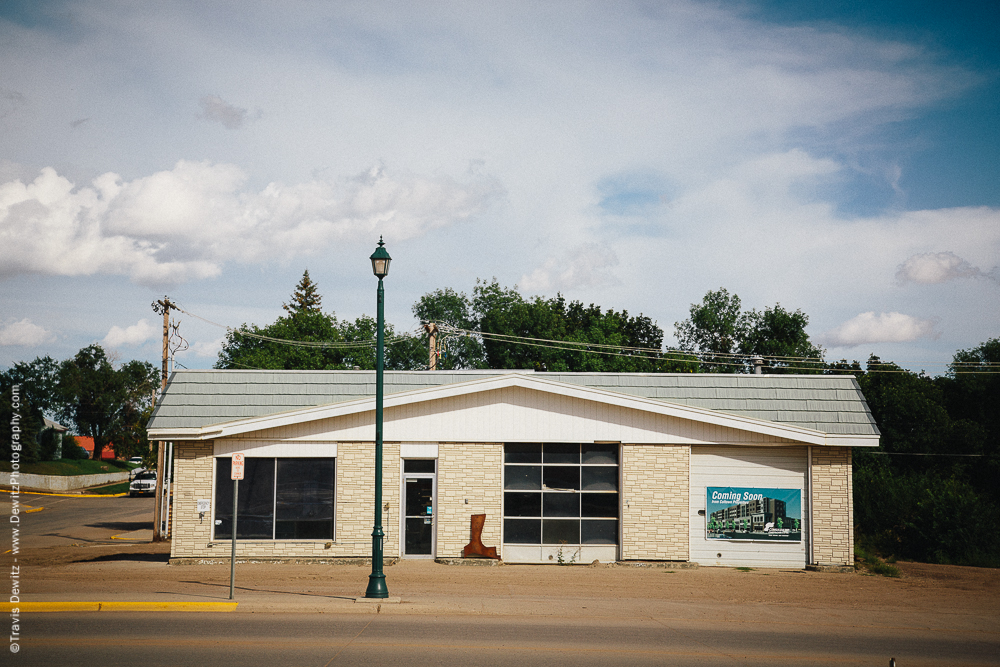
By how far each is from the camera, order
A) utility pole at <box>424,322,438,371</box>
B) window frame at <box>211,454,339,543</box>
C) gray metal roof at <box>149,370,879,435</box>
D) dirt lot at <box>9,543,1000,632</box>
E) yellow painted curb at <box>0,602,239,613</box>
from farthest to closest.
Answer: utility pole at <box>424,322,438,371</box>
gray metal roof at <box>149,370,879,435</box>
window frame at <box>211,454,339,543</box>
dirt lot at <box>9,543,1000,632</box>
yellow painted curb at <box>0,602,239,613</box>

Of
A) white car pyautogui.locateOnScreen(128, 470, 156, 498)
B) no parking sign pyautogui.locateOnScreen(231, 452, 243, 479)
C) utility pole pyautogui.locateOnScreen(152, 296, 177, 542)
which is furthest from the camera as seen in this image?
white car pyautogui.locateOnScreen(128, 470, 156, 498)

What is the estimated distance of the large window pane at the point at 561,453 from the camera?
20.3m

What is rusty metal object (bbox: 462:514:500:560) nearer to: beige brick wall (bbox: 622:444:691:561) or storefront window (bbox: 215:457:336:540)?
beige brick wall (bbox: 622:444:691:561)

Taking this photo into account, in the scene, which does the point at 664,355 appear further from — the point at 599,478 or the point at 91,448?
the point at 91,448

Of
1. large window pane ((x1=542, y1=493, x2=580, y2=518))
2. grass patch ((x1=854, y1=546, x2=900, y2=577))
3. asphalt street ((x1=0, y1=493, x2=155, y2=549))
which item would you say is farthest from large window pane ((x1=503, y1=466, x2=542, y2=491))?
asphalt street ((x1=0, y1=493, x2=155, y2=549))

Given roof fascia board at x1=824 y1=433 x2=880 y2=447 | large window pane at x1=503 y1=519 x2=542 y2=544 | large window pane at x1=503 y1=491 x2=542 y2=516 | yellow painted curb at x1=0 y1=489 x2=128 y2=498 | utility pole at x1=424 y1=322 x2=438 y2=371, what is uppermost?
utility pole at x1=424 y1=322 x2=438 y2=371

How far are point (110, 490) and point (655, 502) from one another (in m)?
58.0

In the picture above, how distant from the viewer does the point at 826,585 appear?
17797 millimetres

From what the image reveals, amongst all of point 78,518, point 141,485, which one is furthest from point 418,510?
point 141,485

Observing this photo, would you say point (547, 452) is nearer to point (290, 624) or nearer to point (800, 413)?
point (800, 413)

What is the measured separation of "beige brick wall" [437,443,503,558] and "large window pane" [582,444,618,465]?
7.44 feet

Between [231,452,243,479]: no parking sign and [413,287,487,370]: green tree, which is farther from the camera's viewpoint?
[413,287,487,370]: green tree

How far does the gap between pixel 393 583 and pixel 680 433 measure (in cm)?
838

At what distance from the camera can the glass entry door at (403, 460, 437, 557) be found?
66.3 ft
